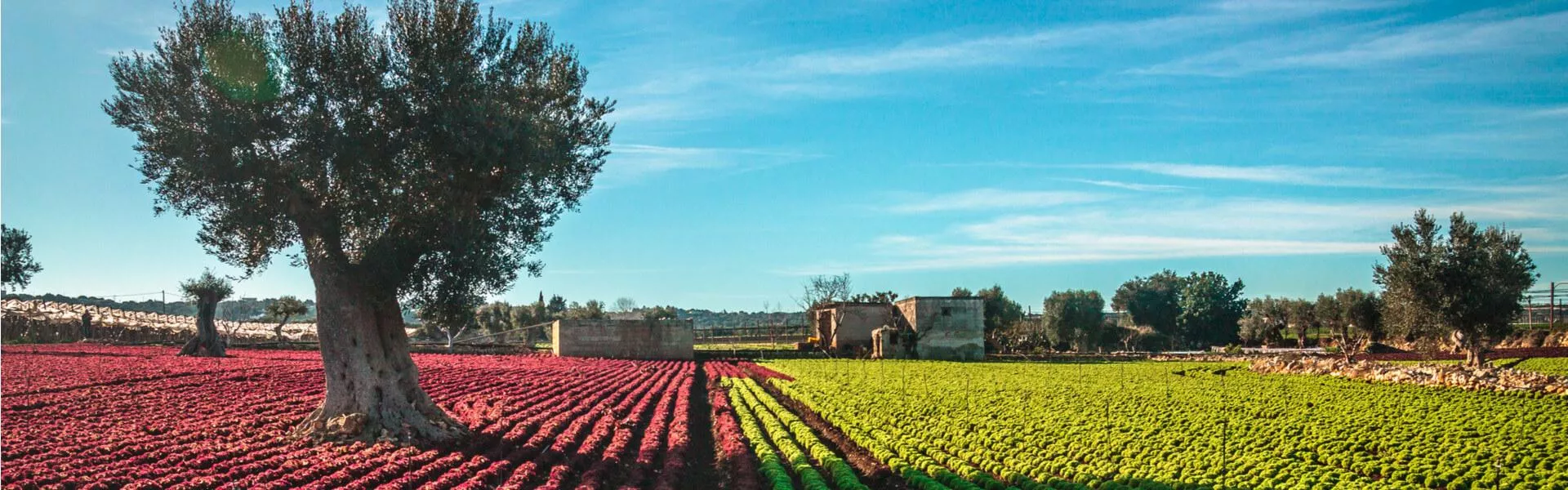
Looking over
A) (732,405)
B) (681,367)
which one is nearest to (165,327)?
(681,367)

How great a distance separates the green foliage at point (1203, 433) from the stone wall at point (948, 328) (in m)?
27.9

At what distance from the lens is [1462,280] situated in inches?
1523

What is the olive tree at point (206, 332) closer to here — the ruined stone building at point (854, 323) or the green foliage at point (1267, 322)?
the ruined stone building at point (854, 323)

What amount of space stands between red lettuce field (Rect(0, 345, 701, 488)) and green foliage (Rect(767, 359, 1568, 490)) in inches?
210

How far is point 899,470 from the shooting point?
18141mm

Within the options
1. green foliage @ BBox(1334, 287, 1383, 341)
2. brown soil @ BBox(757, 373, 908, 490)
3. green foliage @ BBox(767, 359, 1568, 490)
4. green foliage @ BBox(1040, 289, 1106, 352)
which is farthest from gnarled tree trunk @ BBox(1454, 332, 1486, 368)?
green foliage @ BBox(1040, 289, 1106, 352)

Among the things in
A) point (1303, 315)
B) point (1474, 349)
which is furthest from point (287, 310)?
point (1303, 315)

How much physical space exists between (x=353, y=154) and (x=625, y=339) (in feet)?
141

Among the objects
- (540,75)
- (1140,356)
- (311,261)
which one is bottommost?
(1140,356)

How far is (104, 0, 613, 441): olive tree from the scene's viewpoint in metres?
18.0

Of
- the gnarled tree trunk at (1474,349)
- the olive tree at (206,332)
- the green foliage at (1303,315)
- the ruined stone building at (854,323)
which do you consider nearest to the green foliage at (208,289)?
the olive tree at (206,332)

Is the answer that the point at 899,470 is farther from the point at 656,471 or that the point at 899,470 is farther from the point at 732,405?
the point at 732,405

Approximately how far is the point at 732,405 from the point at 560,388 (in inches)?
236

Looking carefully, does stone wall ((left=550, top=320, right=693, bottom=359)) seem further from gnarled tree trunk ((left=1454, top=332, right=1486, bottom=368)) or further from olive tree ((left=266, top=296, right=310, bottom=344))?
gnarled tree trunk ((left=1454, top=332, right=1486, bottom=368))
